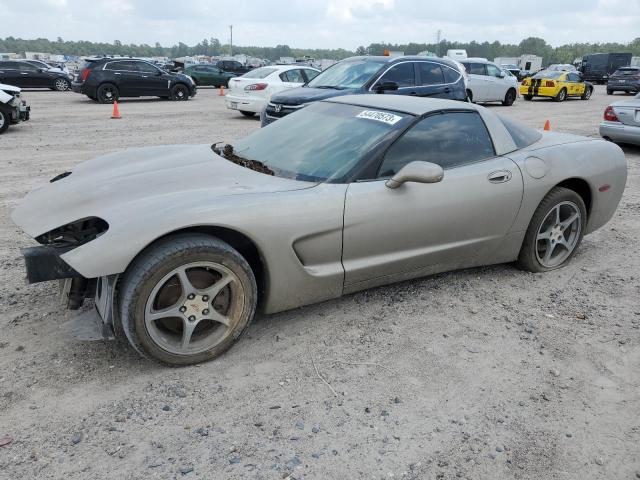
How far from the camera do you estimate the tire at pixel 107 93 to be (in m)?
17.1

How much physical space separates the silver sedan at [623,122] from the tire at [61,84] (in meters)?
20.5

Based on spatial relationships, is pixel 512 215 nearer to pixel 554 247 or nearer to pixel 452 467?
pixel 554 247

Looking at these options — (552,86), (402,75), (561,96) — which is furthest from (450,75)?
(561,96)

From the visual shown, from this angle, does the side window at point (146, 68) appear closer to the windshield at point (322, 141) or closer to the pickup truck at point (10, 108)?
the pickup truck at point (10, 108)

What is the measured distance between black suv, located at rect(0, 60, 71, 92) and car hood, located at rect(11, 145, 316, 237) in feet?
65.8

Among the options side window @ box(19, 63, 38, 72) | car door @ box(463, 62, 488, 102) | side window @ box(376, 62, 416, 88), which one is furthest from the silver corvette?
side window @ box(19, 63, 38, 72)

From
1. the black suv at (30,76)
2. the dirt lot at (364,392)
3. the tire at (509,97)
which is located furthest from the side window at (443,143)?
the black suv at (30,76)

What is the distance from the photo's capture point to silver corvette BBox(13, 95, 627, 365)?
107 inches

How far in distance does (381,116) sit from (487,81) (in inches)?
643

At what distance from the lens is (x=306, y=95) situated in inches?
380

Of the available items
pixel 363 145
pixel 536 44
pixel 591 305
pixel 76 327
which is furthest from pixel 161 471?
pixel 536 44

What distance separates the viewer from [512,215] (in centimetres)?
389

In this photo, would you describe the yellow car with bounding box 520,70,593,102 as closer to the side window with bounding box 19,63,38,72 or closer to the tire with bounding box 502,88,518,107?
the tire with bounding box 502,88,518,107

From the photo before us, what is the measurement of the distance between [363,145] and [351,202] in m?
0.49
